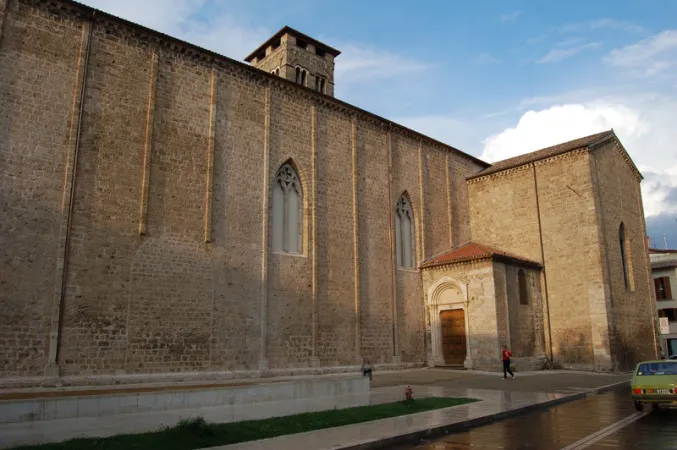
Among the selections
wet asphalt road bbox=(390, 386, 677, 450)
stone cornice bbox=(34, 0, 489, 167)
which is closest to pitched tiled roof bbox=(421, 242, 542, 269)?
stone cornice bbox=(34, 0, 489, 167)

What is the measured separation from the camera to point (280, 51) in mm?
30562

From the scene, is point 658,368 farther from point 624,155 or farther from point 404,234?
point 624,155

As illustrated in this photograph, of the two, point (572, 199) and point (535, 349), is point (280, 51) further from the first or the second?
point (535, 349)

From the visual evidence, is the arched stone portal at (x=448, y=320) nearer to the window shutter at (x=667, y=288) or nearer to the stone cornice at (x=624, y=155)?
the stone cornice at (x=624, y=155)

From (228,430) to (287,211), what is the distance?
1218cm

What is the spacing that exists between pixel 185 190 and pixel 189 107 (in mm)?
2938

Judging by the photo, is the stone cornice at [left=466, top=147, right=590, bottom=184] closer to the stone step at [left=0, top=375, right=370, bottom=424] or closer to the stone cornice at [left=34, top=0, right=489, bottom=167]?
the stone cornice at [left=34, top=0, right=489, bottom=167]

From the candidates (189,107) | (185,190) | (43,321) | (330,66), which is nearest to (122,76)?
(189,107)

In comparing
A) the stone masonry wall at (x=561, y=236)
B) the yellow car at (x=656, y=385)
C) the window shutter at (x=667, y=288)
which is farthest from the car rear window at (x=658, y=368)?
the window shutter at (x=667, y=288)

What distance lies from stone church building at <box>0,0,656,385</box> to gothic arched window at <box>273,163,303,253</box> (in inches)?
3.4

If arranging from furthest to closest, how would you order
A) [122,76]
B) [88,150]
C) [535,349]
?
1. [535,349]
2. [122,76]
3. [88,150]

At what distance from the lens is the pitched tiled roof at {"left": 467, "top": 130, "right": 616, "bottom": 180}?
24959mm

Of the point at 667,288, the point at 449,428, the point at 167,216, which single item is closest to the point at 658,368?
the point at 449,428

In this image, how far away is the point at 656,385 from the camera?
11.3 meters
